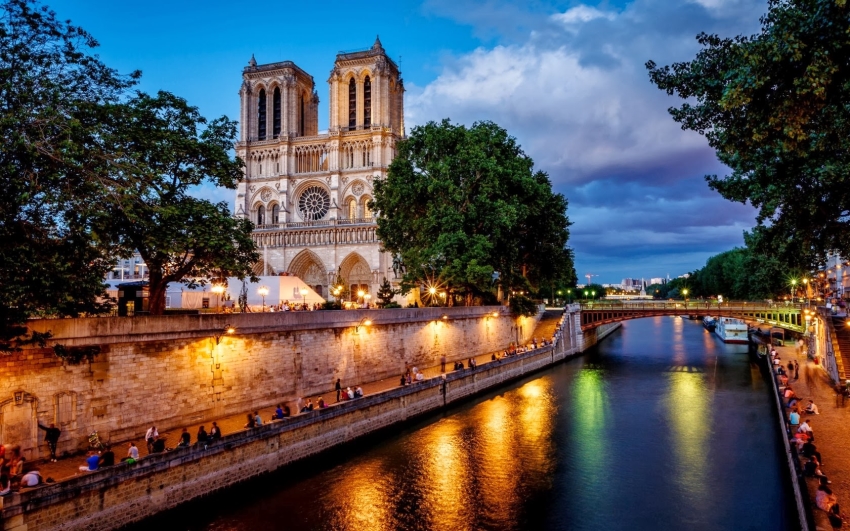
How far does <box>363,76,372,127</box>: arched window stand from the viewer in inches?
2598

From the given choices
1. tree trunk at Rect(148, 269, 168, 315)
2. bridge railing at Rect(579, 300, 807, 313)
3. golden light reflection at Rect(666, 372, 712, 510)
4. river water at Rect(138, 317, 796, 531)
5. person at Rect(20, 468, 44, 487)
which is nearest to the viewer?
person at Rect(20, 468, 44, 487)

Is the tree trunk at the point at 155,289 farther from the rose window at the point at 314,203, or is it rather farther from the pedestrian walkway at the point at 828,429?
the rose window at the point at 314,203

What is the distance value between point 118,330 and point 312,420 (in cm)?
649

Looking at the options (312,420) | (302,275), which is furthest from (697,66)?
(302,275)

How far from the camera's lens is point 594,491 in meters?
17.6

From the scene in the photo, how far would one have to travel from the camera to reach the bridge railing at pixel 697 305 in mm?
47469

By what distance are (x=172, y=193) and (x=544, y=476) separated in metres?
15.2

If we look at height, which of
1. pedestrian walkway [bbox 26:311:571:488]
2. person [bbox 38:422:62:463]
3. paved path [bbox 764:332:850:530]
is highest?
person [bbox 38:422:62:463]

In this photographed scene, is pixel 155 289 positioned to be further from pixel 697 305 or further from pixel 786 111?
pixel 697 305

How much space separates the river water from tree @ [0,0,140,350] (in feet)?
19.5

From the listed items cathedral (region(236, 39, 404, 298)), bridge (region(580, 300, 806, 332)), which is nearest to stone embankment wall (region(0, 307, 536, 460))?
bridge (region(580, 300, 806, 332))

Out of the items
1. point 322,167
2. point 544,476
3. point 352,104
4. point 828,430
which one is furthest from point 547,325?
point 544,476

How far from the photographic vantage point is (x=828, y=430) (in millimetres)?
19734

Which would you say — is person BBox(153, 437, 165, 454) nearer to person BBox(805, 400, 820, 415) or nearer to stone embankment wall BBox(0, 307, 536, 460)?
stone embankment wall BBox(0, 307, 536, 460)
